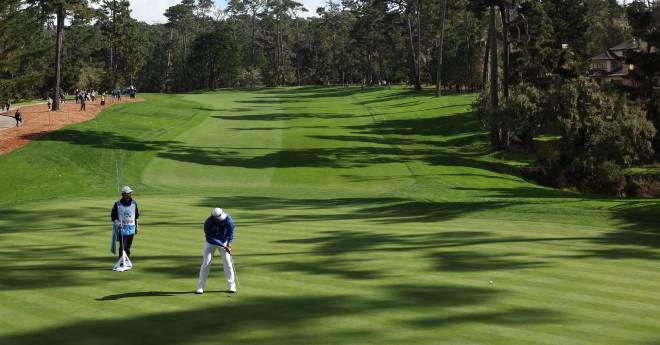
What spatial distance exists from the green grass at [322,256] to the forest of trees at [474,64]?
5856 millimetres

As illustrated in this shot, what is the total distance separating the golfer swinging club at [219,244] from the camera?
1653cm

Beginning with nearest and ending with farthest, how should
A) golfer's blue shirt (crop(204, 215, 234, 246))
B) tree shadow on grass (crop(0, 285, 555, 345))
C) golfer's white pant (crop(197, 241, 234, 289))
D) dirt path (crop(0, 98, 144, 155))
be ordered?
tree shadow on grass (crop(0, 285, 555, 345))
golfer's white pant (crop(197, 241, 234, 289))
golfer's blue shirt (crop(204, 215, 234, 246))
dirt path (crop(0, 98, 144, 155))

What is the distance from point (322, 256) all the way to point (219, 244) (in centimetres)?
485

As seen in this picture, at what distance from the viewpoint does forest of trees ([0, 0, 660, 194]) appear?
48.8 meters

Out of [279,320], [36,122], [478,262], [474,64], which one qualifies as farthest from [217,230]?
[474,64]

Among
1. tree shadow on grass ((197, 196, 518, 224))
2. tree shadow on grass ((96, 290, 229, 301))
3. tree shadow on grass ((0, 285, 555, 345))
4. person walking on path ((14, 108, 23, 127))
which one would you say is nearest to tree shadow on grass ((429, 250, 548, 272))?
tree shadow on grass ((0, 285, 555, 345))

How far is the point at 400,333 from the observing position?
13445mm

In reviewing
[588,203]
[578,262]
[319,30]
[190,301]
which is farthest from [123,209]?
[319,30]

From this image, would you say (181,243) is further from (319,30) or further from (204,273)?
(319,30)

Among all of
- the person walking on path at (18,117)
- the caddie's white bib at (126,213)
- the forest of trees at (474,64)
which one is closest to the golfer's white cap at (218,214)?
the caddie's white bib at (126,213)

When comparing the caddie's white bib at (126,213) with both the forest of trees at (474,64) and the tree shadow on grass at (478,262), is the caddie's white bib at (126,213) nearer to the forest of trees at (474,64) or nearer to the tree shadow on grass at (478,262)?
the tree shadow on grass at (478,262)

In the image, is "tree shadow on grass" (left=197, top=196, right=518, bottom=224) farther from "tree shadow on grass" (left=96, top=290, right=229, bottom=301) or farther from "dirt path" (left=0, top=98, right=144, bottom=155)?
"dirt path" (left=0, top=98, right=144, bottom=155)

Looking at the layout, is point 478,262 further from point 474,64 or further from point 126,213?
point 474,64

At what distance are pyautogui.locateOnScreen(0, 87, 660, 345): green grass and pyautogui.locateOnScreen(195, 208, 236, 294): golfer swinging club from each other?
425 mm
